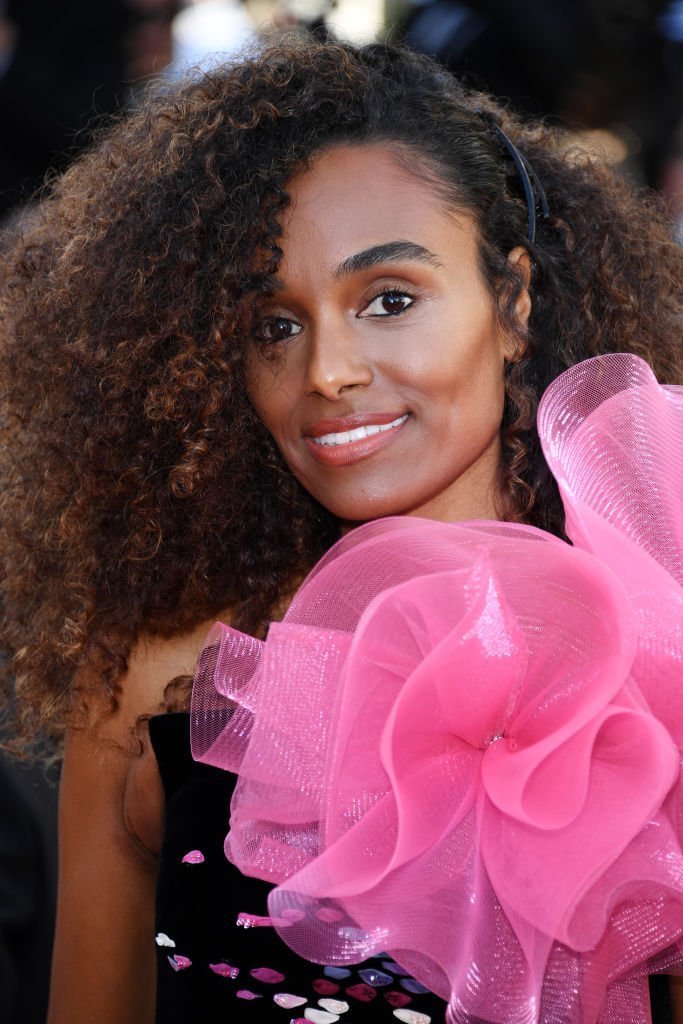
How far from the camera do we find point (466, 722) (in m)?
1.27

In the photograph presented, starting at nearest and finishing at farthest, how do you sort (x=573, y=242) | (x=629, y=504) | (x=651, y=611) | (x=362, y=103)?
(x=651, y=611)
(x=629, y=504)
(x=362, y=103)
(x=573, y=242)

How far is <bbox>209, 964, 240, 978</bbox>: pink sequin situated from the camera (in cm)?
150

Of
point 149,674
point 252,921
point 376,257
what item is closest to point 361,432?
point 376,257

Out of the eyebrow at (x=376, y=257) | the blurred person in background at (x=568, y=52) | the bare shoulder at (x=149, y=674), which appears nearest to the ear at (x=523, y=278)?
the eyebrow at (x=376, y=257)

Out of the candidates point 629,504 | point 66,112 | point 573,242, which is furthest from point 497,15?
point 629,504

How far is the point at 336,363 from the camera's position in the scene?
159cm

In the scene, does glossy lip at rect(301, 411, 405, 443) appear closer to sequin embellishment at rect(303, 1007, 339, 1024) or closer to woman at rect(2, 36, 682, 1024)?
woman at rect(2, 36, 682, 1024)

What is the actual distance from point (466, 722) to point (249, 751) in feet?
0.73

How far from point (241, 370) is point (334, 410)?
0.75 feet

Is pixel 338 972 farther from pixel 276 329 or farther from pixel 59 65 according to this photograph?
pixel 59 65

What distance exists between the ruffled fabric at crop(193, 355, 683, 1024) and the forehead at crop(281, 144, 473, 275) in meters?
0.44

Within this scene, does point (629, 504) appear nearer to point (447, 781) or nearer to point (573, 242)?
point (447, 781)

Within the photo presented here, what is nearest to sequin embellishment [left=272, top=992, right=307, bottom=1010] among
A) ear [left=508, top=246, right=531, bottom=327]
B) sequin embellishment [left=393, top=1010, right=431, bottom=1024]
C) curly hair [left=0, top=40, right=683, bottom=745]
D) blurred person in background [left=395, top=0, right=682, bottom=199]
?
sequin embellishment [left=393, top=1010, right=431, bottom=1024]

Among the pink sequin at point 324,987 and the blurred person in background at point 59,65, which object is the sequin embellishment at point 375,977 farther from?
the blurred person in background at point 59,65
